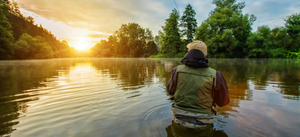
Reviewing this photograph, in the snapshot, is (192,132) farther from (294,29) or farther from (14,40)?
(14,40)

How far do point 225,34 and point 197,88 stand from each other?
48050mm

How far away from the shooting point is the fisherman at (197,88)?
2533mm

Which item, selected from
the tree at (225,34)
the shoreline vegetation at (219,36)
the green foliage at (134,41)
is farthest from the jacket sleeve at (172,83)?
the green foliage at (134,41)

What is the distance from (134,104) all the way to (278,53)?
5276 centimetres

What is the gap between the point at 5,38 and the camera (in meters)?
41.8

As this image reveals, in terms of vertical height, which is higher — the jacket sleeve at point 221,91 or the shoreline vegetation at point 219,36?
the shoreline vegetation at point 219,36

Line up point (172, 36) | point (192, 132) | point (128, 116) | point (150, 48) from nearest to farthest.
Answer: point (192, 132)
point (128, 116)
point (172, 36)
point (150, 48)

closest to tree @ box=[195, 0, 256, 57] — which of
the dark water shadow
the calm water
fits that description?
the calm water

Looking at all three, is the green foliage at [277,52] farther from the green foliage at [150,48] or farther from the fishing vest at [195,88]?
the fishing vest at [195,88]

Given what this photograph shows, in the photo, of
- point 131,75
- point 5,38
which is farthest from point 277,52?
point 5,38

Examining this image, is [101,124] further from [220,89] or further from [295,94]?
[295,94]

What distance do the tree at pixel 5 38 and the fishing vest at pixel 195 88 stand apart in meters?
53.2

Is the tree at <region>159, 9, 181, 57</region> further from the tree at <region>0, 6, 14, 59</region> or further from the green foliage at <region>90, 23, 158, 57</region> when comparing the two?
the tree at <region>0, 6, 14, 59</region>

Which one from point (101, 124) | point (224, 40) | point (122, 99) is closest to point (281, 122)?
point (101, 124)
